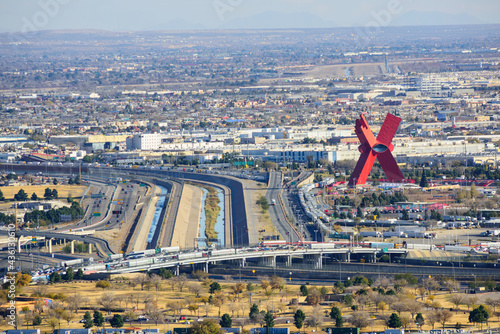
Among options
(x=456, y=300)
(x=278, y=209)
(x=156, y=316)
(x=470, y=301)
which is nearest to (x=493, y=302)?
(x=470, y=301)

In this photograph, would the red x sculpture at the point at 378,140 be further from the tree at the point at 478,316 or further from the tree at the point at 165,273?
the tree at the point at 478,316

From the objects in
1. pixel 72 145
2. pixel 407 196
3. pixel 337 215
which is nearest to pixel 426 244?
pixel 337 215

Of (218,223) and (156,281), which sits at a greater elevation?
(218,223)

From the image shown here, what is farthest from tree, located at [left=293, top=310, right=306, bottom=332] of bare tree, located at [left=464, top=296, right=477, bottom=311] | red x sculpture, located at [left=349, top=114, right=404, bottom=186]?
red x sculpture, located at [left=349, top=114, right=404, bottom=186]

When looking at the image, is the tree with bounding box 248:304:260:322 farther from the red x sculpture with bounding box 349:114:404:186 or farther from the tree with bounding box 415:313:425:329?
the red x sculpture with bounding box 349:114:404:186

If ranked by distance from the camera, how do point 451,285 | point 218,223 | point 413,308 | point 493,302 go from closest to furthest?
point 413,308 < point 493,302 < point 451,285 < point 218,223

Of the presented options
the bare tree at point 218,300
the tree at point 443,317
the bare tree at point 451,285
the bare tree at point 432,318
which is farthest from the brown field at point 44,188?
the tree at point 443,317

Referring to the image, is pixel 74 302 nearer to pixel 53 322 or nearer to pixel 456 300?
pixel 53 322
